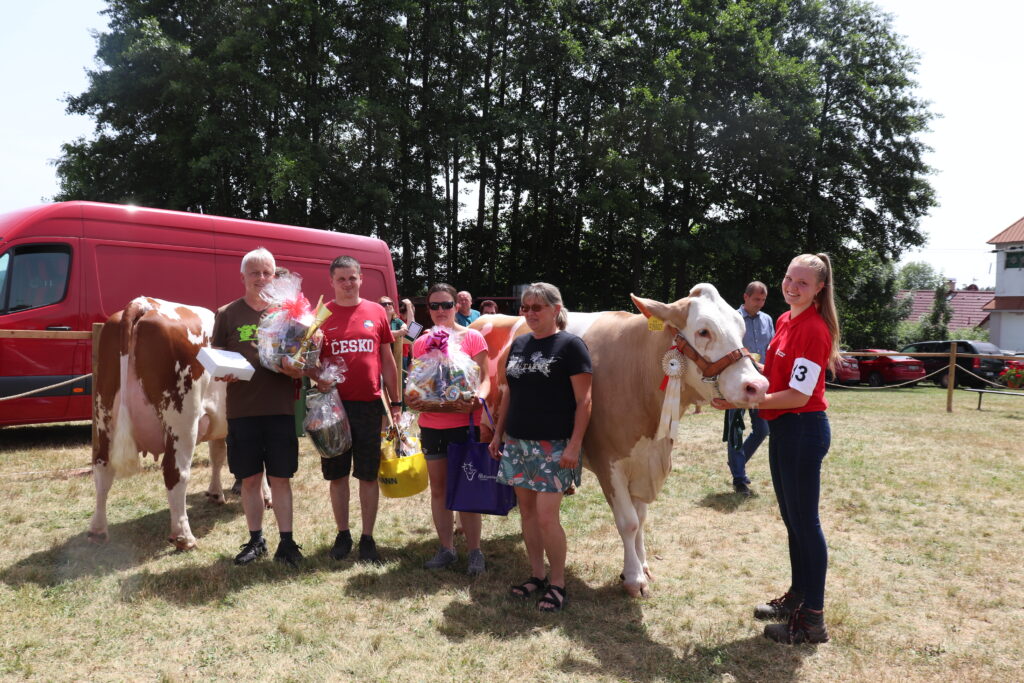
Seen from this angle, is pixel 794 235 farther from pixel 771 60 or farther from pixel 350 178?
pixel 350 178

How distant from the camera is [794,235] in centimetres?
2431

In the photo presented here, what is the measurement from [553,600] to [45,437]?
778cm

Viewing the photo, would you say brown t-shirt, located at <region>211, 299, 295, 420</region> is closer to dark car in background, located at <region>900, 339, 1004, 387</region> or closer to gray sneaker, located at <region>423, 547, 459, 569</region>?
gray sneaker, located at <region>423, 547, 459, 569</region>

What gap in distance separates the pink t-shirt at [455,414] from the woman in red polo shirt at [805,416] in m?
1.78

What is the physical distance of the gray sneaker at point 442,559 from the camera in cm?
435

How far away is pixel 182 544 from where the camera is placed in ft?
15.0

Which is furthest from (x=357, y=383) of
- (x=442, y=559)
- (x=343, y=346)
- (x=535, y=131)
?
(x=535, y=131)

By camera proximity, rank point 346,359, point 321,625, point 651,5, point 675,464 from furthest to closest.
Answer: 1. point 651,5
2. point 675,464
3. point 346,359
4. point 321,625

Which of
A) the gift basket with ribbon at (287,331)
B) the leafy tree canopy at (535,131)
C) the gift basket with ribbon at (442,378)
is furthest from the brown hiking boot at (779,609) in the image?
the leafy tree canopy at (535,131)

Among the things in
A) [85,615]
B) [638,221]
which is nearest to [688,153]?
[638,221]

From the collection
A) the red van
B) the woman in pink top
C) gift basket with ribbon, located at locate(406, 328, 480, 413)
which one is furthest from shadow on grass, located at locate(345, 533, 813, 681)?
the red van

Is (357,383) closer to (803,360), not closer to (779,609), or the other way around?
(803,360)

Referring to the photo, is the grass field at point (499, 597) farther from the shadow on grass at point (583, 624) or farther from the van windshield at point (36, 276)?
the van windshield at point (36, 276)

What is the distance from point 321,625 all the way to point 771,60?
23.7m
